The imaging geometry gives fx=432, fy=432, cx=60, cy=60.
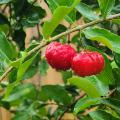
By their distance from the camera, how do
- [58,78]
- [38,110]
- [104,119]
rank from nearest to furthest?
1. [104,119]
2. [38,110]
3. [58,78]

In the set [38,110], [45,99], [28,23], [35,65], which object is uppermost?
[28,23]

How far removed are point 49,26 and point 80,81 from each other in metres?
0.19

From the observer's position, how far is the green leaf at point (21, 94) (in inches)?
71.2

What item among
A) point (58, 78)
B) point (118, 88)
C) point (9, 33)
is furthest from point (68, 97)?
point (58, 78)

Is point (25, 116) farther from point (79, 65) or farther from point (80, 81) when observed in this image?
point (79, 65)

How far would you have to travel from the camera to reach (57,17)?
2.77 feet

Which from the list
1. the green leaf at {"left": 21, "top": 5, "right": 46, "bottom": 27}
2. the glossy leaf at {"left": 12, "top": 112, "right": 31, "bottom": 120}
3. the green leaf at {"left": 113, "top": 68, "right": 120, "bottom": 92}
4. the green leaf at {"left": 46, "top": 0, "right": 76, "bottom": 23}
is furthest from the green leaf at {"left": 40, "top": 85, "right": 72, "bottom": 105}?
the green leaf at {"left": 46, "top": 0, "right": 76, "bottom": 23}

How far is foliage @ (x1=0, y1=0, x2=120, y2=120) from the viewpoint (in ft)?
2.94

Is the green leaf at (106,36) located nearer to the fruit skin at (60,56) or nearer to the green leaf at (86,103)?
the fruit skin at (60,56)

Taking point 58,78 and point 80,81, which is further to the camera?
point 58,78

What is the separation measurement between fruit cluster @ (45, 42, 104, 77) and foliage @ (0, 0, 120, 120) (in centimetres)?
3

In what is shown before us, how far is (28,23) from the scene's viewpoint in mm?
1418

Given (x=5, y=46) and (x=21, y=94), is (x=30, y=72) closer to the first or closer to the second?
(x=21, y=94)

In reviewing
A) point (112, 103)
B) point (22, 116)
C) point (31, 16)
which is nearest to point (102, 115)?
point (112, 103)
